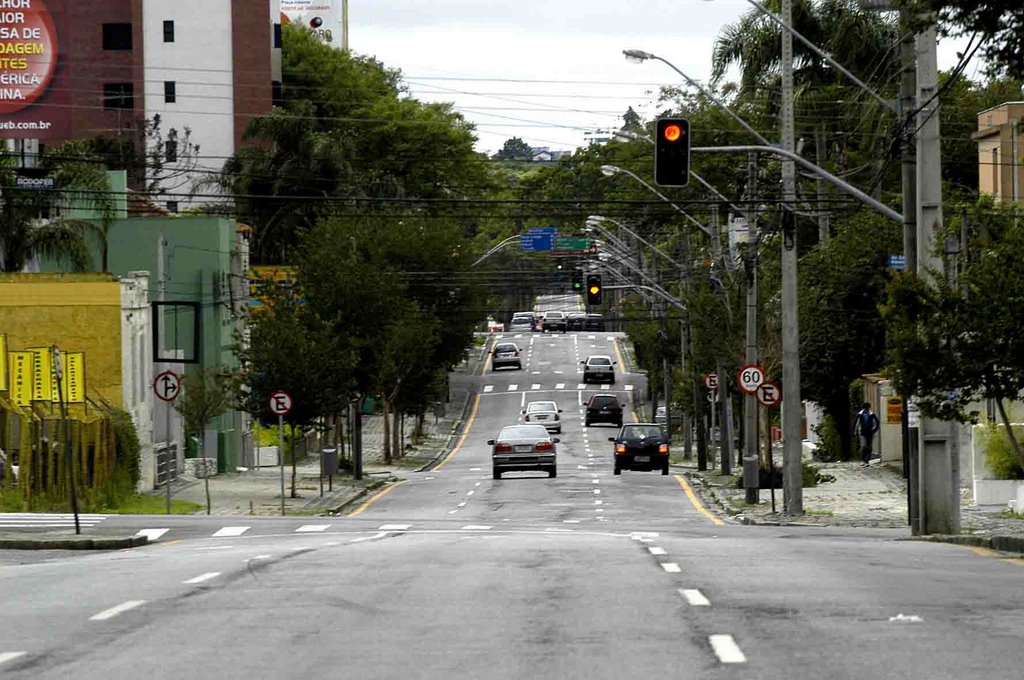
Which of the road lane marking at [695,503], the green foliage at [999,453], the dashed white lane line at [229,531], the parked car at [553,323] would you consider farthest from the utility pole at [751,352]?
the parked car at [553,323]

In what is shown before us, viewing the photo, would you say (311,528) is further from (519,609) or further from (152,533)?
(519,609)

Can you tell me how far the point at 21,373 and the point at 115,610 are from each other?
99.0 feet

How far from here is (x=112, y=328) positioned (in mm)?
45594

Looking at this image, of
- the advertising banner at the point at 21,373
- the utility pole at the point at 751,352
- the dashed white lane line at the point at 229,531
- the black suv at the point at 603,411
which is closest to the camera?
the dashed white lane line at the point at 229,531

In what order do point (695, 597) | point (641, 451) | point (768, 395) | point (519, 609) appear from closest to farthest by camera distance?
point (519, 609), point (695, 597), point (768, 395), point (641, 451)

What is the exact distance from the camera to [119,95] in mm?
102938

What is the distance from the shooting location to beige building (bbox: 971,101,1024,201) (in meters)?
54.1

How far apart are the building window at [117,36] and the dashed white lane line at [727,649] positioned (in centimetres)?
9620

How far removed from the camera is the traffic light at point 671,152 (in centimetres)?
2750

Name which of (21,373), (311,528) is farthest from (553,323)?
(311,528)

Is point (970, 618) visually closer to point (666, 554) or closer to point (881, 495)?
point (666, 554)

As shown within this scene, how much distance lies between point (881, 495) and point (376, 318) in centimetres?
2029

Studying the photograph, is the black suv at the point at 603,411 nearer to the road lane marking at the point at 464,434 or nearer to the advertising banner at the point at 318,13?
the road lane marking at the point at 464,434

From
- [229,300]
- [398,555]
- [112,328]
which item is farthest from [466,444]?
[398,555]
